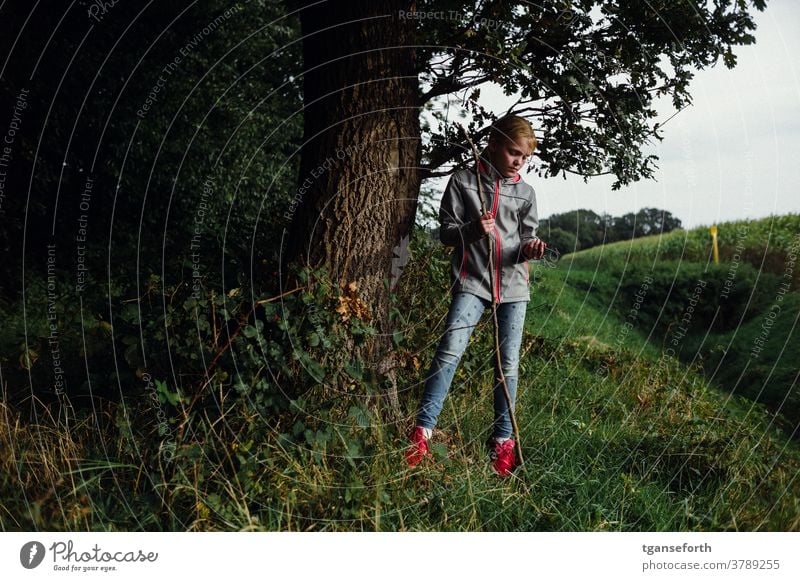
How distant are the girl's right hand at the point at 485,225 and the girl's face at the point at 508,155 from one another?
1.37ft

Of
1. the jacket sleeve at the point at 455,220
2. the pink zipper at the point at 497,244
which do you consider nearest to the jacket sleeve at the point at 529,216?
the pink zipper at the point at 497,244

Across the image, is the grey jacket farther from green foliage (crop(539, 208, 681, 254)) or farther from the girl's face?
green foliage (crop(539, 208, 681, 254))

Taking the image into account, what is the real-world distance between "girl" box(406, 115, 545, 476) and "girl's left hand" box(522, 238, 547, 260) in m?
0.04

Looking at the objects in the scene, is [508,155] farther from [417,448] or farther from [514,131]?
[417,448]

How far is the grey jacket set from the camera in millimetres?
3756

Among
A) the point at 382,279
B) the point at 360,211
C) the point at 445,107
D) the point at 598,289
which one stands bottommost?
the point at 598,289

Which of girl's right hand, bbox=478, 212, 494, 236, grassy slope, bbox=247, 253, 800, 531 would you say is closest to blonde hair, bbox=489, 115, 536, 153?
girl's right hand, bbox=478, 212, 494, 236

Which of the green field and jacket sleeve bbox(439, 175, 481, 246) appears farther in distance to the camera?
jacket sleeve bbox(439, 175, 481, 246)

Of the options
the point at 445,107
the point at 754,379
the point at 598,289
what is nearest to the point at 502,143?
the point at 445,107

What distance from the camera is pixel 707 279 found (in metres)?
8.66

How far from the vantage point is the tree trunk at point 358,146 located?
13.2ft

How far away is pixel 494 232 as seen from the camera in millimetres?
3818
